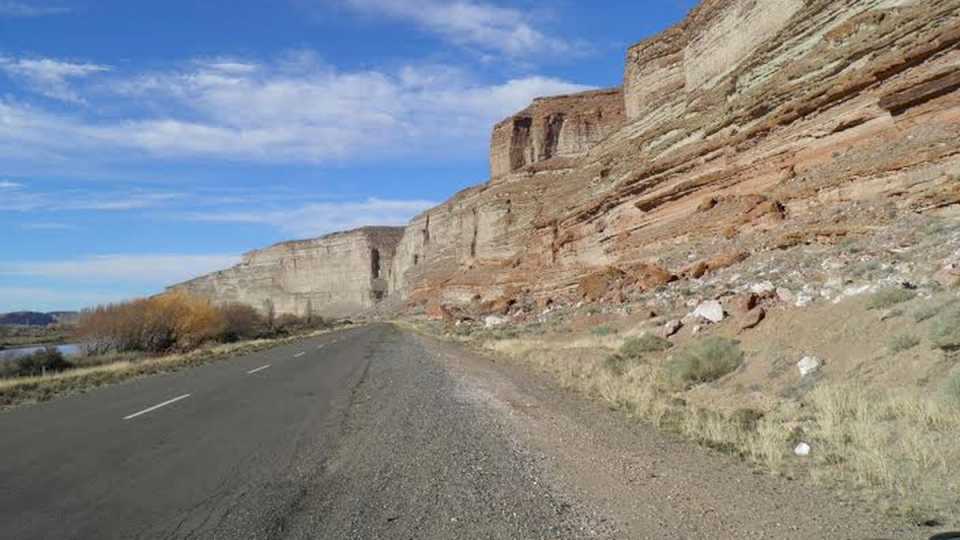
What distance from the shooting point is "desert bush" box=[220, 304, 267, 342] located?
185 feet

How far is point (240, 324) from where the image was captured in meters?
65.4

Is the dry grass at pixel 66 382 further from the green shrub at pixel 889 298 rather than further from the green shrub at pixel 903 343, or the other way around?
the green shrub at pixel 889 298

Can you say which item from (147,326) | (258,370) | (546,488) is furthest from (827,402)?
(147,326)

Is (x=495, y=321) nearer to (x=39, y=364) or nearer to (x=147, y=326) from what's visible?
(x=147, y=326)

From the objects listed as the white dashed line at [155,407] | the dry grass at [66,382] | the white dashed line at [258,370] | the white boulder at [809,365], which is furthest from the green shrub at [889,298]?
the dry grass at [66,382]

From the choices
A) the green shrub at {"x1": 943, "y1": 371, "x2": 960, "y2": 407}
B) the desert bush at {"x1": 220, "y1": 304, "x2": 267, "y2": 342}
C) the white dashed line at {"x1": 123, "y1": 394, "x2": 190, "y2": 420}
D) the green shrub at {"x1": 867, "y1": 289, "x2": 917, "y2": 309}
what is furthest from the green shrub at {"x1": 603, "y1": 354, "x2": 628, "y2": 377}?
the desert bush at {"x1": 220, "y1": 304, "x2": 267, "y2": 342}

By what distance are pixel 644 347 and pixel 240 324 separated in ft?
186

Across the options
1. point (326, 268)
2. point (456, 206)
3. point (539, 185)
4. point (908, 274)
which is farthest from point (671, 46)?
point (326, 268)

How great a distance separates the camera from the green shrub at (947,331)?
26.8ft

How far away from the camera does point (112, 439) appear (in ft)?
27.1

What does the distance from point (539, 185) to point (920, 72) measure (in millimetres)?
52980

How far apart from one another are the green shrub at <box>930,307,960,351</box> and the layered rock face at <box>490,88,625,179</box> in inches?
2807

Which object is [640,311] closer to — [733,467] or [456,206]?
[733,467]

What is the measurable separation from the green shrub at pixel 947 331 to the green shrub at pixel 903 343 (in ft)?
1.34
